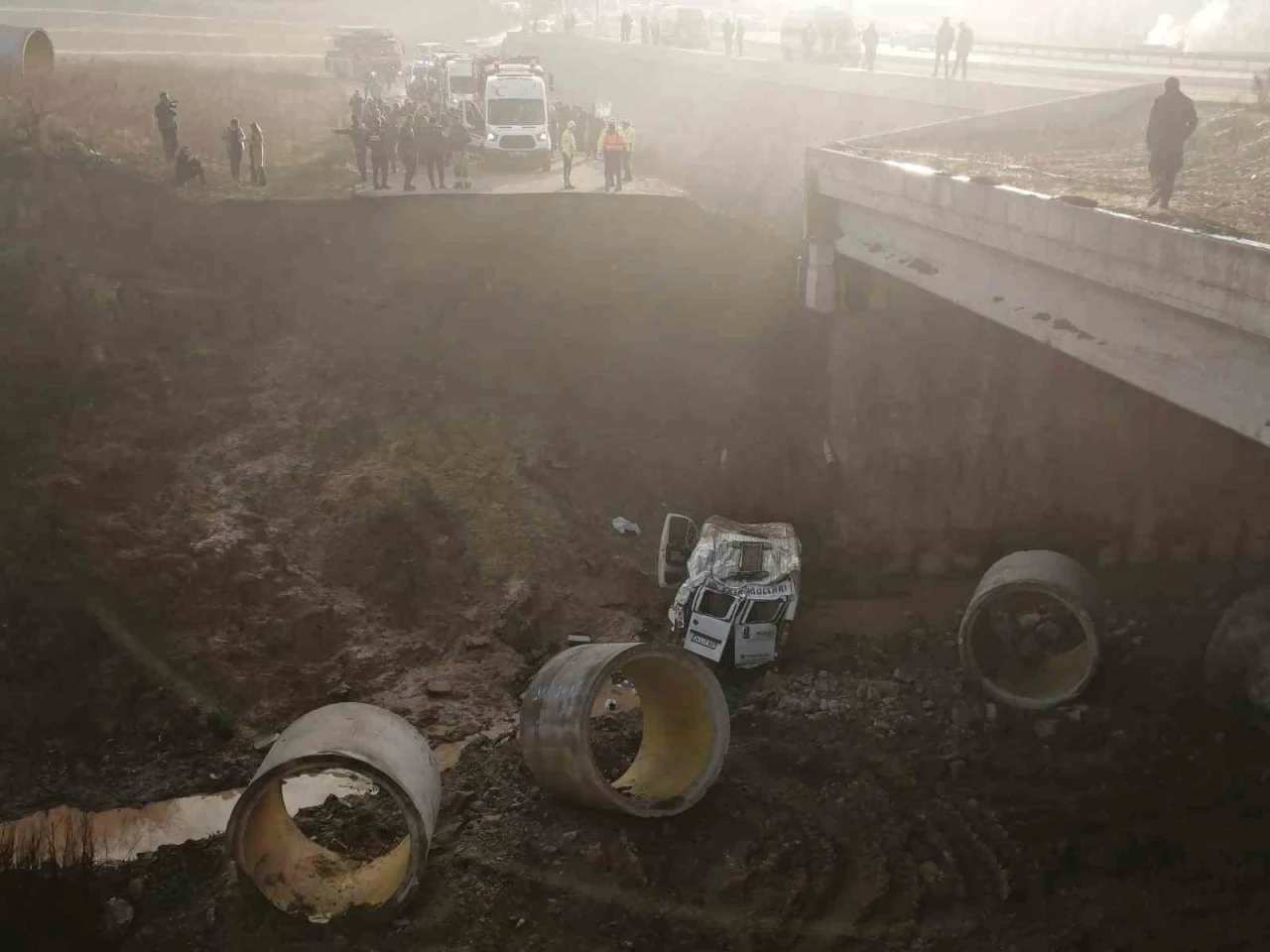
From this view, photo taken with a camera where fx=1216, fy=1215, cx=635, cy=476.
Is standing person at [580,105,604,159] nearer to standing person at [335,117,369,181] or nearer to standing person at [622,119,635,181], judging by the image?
standing person at [622,119,635,181]

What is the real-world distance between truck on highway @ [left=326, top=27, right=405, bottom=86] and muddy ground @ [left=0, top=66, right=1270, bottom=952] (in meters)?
28.1

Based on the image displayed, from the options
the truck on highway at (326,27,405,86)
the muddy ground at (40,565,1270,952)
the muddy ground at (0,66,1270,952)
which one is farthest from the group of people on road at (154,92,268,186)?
the truck on highway at (326,27,405,86)

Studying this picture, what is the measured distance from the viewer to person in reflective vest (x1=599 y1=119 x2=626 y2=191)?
94.3 feet

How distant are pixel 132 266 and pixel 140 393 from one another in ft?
13.6

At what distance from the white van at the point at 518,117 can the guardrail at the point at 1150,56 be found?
17908 mm

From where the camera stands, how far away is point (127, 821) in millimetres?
14203

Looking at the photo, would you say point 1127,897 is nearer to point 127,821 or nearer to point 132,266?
point 127,821

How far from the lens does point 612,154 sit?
2881 cm

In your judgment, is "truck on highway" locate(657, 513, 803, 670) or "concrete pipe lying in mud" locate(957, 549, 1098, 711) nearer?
"concrete pipe lying in mud" locate(957, 549, 1098, 711)

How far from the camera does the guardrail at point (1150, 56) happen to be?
3688 centimetres

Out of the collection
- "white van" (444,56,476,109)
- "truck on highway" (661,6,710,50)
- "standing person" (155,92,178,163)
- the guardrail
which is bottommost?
"standing person" (155,92,178,163)

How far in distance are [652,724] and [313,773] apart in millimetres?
4702

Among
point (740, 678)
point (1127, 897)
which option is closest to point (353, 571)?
point (740, 678)

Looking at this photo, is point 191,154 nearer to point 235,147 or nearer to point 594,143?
point 235,147
